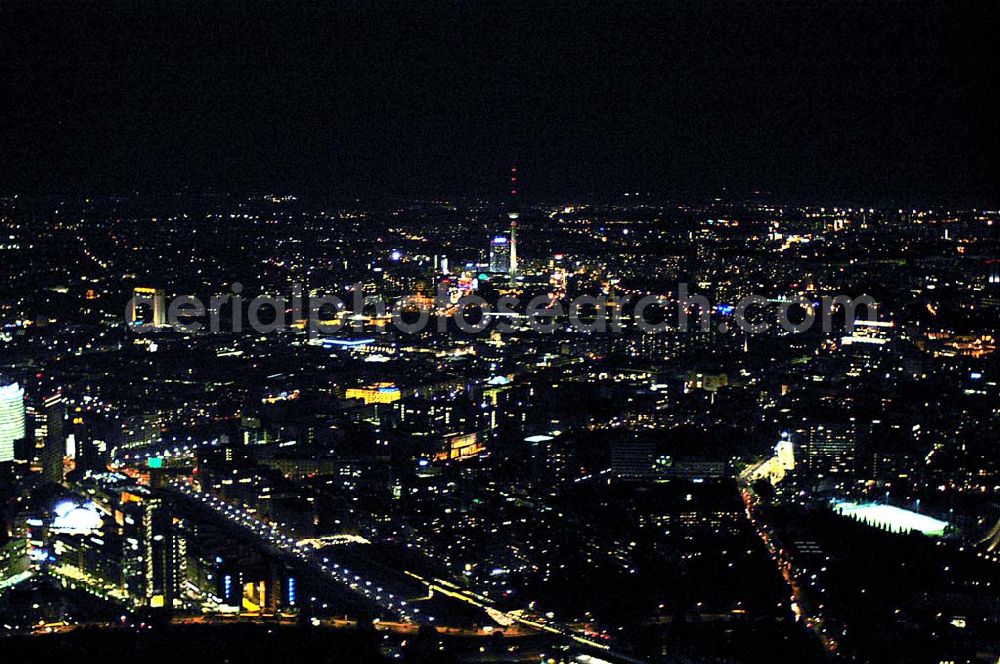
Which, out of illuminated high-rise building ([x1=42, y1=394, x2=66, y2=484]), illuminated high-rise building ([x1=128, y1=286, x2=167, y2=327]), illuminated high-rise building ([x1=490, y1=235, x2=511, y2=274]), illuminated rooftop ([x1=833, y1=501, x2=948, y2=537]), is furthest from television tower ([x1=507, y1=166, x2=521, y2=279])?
illuminated rooftop ([x1=833, y1=501, x2=948, y2=537])

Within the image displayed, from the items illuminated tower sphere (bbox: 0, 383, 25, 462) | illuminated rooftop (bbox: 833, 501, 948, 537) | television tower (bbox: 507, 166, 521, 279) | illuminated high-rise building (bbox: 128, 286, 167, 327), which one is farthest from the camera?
television tower (bbox: 507, 166, 521, 279)

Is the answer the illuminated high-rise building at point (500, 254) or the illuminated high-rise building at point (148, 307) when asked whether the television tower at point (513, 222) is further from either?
the illuminated high-rise building at point (148, 307)

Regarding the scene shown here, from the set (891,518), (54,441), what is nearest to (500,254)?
(54,441)

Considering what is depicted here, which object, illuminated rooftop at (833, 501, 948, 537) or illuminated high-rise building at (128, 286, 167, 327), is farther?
illuminated high-rise building at (128, 286, 167, 327)

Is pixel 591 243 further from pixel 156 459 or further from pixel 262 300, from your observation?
pixel 156 459

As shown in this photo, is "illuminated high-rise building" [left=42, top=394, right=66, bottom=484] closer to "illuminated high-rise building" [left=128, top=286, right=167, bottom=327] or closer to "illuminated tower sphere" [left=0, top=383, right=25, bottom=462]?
"illuminated tower sphere" [left=0, top=383, right=25, bottom=462]

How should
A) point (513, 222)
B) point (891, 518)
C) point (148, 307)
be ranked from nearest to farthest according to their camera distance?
point (891, 518) → point (148, 307) → point (513, 222)

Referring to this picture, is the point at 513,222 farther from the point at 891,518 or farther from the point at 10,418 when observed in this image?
the point at 891,518

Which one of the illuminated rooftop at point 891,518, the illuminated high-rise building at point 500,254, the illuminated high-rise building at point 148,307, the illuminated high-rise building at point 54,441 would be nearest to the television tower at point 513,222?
the illuminated high-rise building at point 500,254
